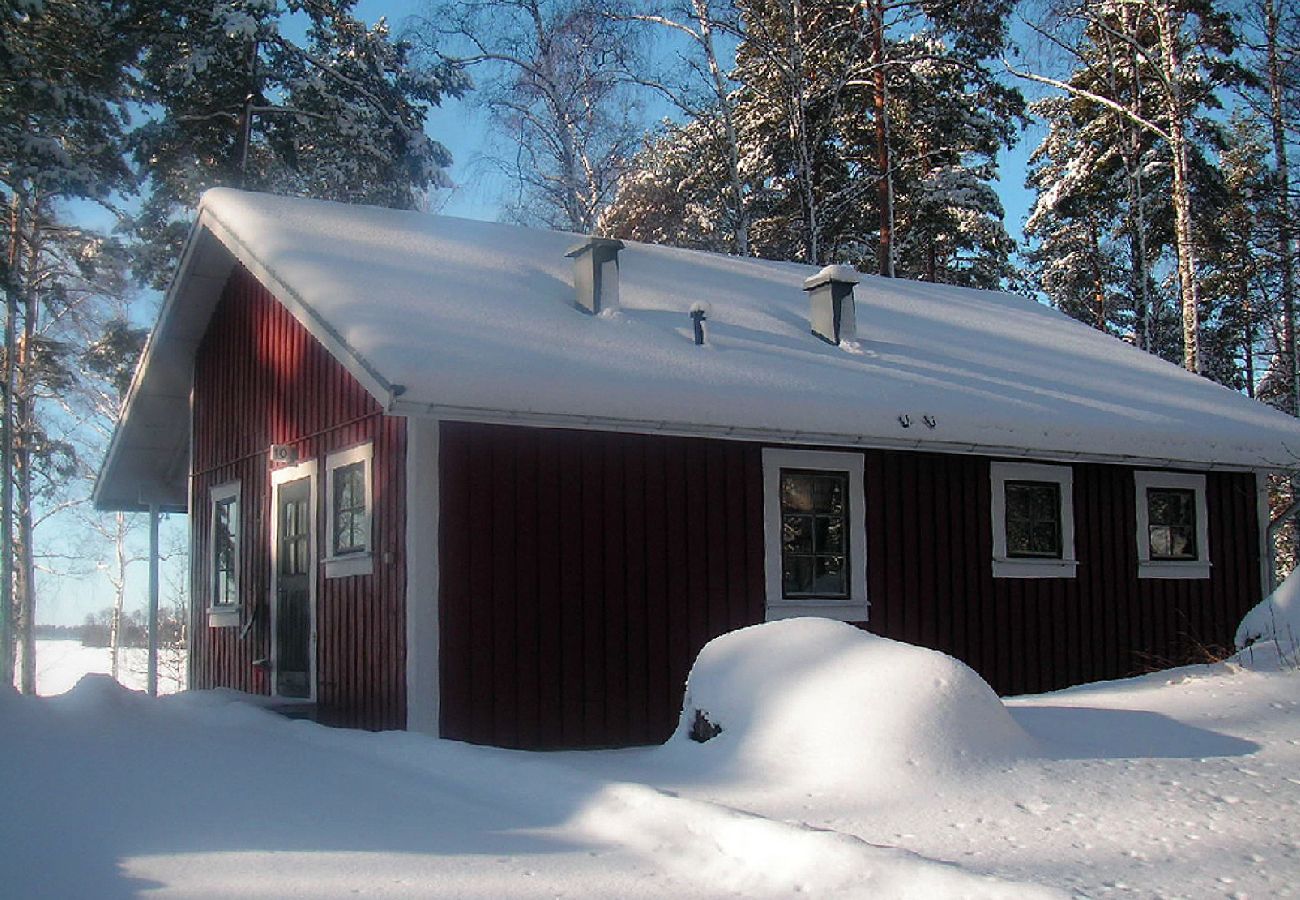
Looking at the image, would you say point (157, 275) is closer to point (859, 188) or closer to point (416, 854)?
point (859, 188)

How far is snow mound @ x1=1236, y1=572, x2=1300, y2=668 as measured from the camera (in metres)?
10.2

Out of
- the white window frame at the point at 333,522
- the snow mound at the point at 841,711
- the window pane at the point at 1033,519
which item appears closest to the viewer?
the snow mound at the point at 841,711

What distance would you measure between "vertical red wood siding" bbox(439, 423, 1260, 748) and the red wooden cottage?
24 millimetres

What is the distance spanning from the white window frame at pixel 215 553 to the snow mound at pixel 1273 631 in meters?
9.41

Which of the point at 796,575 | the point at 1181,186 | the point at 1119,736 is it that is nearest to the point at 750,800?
the point at 1119,736

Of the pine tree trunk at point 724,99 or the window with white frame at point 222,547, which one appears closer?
the window with white frame at point 222,547

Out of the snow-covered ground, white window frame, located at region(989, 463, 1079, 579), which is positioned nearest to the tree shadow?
the snow-covered ground

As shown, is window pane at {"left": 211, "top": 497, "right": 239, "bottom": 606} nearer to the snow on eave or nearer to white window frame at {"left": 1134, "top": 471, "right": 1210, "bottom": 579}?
the snow on eave

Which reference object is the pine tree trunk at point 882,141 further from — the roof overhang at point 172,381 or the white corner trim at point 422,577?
the white corner trim at point 422,577

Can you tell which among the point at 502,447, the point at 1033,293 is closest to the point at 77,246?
the point at 502,447

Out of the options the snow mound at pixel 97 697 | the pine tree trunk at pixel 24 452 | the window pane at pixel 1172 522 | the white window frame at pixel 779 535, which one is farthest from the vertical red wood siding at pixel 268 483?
the pine tree trunk at pixel 24 452

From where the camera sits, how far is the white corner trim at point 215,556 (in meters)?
12.8

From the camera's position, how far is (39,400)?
27.8 metres

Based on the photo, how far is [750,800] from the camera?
19.2 ft
